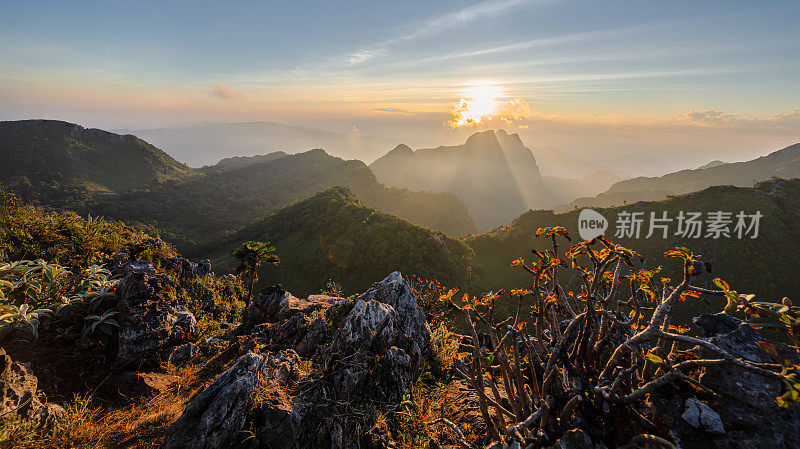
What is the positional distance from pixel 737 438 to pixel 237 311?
16402 millimetres

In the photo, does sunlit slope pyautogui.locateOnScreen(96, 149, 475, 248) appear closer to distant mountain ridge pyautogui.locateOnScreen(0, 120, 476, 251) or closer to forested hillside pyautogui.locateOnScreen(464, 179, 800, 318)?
distant mountain ridge pyautogui.locateOnScreen(0, 120, 476, 251)

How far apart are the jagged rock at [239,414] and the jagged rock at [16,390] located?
2.74 m

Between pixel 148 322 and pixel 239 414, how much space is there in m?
5.66

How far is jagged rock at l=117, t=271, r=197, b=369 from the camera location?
791 centimetres

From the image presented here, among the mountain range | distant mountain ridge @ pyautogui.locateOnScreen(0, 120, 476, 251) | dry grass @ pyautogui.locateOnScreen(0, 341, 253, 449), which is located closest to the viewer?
dry grass @ pyautogui.locateOnScreen(0, 341, 253, 449)

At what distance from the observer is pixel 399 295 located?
30.0 ft

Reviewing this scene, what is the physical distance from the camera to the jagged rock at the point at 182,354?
861cm

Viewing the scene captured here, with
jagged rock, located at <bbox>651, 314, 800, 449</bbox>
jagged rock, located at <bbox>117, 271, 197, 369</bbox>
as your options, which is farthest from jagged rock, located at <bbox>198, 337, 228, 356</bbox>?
jagged rock, located at <bbox>651, 314, 800, 449</bbox>

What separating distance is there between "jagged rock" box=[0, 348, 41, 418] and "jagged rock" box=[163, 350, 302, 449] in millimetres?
2737

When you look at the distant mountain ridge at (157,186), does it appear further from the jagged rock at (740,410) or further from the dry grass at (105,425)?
the jagged rock at (740,410)

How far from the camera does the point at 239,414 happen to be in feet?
17.1

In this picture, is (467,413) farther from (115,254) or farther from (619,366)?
(115,254)

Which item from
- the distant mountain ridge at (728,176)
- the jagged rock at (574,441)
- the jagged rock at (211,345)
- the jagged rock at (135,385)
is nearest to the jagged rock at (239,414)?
the jagged rock at (135,385)

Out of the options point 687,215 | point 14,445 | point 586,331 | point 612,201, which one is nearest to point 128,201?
point 14,445
